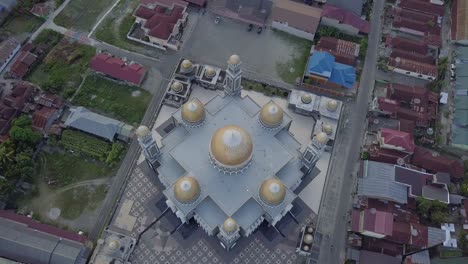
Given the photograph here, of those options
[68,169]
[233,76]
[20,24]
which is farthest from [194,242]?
[20,24]

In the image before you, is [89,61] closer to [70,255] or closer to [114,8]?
[114,8]

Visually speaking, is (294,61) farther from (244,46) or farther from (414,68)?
(414,68)

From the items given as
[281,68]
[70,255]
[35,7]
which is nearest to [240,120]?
[281,68]

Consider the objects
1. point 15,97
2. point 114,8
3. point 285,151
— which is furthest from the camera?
point 114,8

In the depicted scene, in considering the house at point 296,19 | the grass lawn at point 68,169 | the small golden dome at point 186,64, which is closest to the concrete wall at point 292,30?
the house at point 296,19

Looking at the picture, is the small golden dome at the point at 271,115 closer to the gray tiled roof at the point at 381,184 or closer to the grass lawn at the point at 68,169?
the gray tiled roof at the point at 381,184
